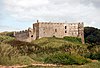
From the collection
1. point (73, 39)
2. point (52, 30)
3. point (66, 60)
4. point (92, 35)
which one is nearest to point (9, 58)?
point (66, 60)

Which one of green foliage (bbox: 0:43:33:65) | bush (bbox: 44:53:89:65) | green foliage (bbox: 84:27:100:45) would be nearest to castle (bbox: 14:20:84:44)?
green foliage (bbox: 84:27:100:45)

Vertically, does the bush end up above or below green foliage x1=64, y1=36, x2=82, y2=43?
above

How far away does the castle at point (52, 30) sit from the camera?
3231 inches

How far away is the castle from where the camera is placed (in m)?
82.1

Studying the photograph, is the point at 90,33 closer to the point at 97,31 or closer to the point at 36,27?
the point at 97,31

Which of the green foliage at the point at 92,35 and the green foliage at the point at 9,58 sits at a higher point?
the green foliage at the point at 9,58

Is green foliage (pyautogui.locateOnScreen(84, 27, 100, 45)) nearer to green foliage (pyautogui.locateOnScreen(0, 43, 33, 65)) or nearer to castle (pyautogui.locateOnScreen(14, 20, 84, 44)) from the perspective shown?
castle (pyautogui.locateOnScreen(14, 20, 84, 44))

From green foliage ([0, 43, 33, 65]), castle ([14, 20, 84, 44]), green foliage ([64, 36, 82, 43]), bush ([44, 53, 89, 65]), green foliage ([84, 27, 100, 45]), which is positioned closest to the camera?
green foliage ([0, 43, 33, 65])

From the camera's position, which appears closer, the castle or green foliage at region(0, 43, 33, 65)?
green foliage at region(0, 43, 33, 65)

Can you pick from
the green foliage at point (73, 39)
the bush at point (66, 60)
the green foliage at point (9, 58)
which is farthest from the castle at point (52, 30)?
the green foliage at point (9, 58)

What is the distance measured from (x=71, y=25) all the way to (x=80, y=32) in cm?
307

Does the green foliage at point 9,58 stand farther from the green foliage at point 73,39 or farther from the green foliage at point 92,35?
the green foliage at point 92,35

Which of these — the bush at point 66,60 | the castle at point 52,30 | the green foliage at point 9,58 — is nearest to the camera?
the green foliage at point 9,58

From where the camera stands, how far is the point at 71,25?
274 ft
